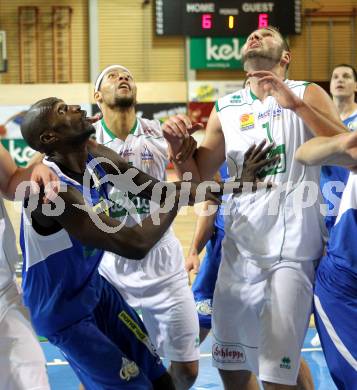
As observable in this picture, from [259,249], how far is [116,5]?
1608 centimetres

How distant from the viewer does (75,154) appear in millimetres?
3682

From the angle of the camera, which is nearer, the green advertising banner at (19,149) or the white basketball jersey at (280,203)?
the white basketball jersey at (280,203)

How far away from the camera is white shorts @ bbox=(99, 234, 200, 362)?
15.6 feet

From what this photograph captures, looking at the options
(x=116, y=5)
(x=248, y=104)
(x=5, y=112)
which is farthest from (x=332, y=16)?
(x=248, y=104)

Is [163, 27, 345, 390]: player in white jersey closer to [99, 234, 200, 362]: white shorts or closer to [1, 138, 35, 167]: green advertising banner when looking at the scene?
[99, 234, 200, 362]: white shorts

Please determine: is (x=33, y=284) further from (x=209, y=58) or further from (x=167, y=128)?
(x=209, y=58)

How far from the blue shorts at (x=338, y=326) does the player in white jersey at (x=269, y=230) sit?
0.26 metres

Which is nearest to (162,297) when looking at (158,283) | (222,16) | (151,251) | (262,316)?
(158,283)

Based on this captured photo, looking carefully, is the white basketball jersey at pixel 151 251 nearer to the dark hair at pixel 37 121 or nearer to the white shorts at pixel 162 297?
the white shorts at pixel 162 297

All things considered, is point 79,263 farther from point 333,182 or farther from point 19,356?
point 333,182

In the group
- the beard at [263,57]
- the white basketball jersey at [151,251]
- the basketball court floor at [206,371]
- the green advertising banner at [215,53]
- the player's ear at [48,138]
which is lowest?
the basketball court floor at [206,371]

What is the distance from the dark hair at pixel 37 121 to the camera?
11.5ft

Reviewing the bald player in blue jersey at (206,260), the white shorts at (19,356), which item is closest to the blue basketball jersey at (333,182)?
the bald player in blue jersey at (206,260)

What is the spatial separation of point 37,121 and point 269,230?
1297mm
